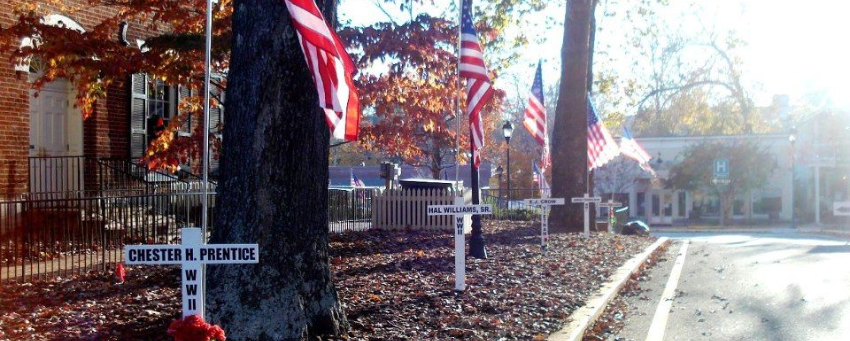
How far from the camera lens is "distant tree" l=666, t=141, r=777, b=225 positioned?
152 ft

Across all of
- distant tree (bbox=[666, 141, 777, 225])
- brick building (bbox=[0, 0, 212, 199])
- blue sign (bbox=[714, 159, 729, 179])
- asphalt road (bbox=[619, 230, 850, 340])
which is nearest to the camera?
asphalt road (bbox=[619, 230, 850, 340])

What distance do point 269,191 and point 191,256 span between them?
1340mm

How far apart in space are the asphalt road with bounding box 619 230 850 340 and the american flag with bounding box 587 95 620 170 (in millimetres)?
3991

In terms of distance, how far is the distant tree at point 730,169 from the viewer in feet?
152

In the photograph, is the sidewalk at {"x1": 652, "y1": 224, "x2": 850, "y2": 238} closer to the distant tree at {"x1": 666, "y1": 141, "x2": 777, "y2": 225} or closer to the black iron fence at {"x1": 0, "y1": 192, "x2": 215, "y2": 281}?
the distant tree at {"x1": 666, "y1": 141, "x2": 777, "y2": 225}

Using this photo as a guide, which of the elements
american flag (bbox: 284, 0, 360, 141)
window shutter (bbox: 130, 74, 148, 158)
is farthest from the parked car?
american flag (bbox: 284, 0, 360, 141)

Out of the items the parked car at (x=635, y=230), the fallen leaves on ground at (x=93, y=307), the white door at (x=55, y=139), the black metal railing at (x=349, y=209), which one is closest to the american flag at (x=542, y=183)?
the parked car at (x=635, y=230)

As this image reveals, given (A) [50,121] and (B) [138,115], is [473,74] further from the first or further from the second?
(A) [50,121]

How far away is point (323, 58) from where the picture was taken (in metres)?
6.22

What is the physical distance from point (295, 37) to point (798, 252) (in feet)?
51.6

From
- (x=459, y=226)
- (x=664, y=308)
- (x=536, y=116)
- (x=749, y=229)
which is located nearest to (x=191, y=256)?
(x=459, y=226)

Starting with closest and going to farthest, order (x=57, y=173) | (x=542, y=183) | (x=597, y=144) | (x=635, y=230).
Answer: (x=57, y=173) < (x=597, y=144) < (x=542, y=183) < (x=635, y=230)

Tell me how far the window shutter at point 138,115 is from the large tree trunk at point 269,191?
11741mm

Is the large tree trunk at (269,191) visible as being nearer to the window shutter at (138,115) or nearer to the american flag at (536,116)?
the american flag at (536,116)
